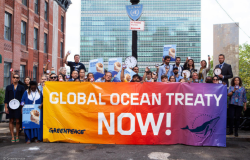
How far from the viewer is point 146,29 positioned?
124 m

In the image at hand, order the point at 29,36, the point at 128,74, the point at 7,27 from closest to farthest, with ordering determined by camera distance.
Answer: the point at 128,74 < the point at 7,27 < the point at 29,36

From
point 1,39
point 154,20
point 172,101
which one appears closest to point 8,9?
point 1,39

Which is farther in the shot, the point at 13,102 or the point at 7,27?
the point at 7,27

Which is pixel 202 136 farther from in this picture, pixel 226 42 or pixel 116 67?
pixel 226 42

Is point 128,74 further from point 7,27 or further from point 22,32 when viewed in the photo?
point 22,32

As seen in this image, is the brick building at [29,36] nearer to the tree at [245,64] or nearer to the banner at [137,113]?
the banner at [137,113]

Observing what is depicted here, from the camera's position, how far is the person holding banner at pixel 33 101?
640 centimetres

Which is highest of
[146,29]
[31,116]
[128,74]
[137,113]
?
[146,29]

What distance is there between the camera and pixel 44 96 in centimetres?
652

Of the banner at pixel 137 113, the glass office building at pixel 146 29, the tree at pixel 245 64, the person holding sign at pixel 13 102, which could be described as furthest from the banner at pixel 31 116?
the glass office building at pixel 146 29

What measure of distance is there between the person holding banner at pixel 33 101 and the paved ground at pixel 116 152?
256 millimetres

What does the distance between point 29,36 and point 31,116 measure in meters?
16.6

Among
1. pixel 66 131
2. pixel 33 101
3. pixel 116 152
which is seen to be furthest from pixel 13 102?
pixel 116 152

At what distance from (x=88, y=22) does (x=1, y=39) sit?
115389 mm
